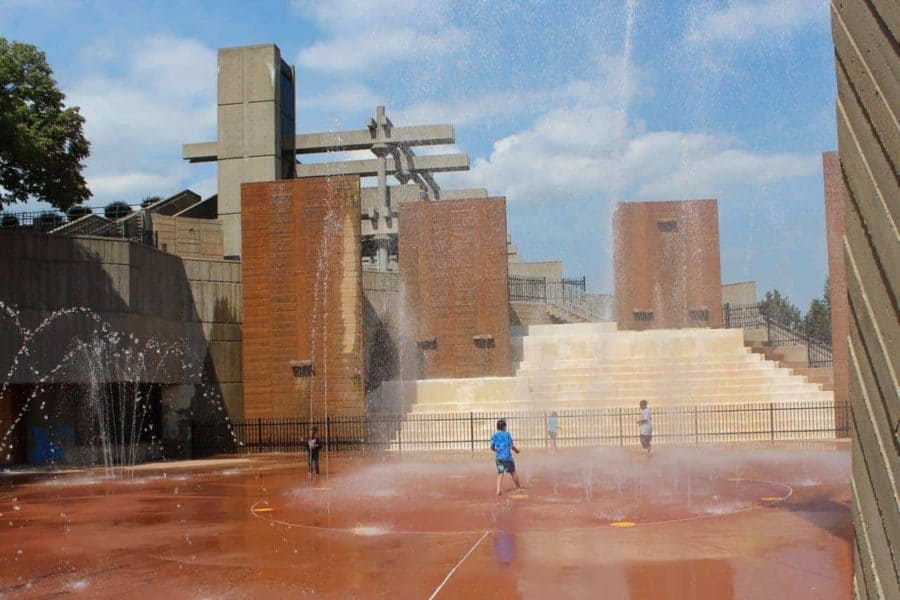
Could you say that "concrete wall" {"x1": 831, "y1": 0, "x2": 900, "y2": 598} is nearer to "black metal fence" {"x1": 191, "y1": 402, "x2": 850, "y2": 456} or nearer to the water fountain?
the water fountain

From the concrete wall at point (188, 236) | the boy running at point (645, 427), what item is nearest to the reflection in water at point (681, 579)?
the boy running at point (645, 427)

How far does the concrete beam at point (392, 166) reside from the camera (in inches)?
1751

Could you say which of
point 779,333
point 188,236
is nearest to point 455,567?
point 779,333

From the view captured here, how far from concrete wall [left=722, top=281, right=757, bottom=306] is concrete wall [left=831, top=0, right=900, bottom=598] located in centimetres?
4537

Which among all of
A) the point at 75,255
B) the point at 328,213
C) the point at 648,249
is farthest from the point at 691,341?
the point at 75,255

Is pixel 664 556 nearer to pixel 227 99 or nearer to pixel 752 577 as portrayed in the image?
pixel 752 577

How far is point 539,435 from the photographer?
28.0m

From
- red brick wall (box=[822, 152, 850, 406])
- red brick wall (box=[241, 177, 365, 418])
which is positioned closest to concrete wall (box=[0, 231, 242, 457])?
red brick wall (box=[241, 177, 365, 418])

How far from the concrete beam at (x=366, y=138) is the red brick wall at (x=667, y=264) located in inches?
411

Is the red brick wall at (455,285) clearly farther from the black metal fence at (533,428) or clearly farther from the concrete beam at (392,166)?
the concrete beam at (392,166)

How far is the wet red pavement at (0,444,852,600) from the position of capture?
877 cm

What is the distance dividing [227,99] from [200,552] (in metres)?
35.6

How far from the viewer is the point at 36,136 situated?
84.4ft

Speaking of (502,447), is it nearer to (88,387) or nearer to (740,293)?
(88,387)
